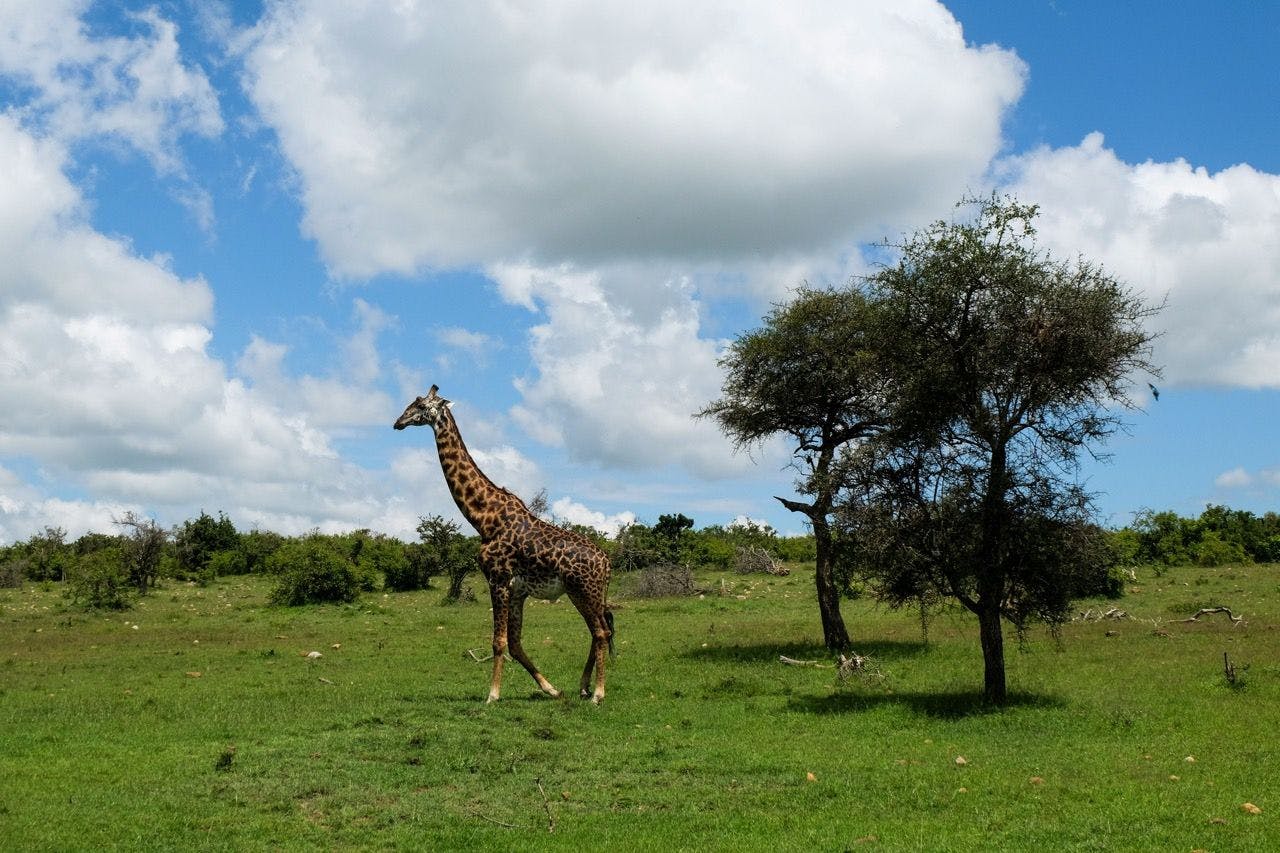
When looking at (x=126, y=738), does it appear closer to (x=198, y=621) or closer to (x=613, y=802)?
(x=613, y=802)

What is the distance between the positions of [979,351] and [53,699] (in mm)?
18302

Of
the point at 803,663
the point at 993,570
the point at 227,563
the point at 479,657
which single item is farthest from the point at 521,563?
the point at 227,563

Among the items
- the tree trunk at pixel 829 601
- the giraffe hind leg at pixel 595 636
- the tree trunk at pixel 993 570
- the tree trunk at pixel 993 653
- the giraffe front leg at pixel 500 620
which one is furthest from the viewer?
the tree trunk at pixel 829 601

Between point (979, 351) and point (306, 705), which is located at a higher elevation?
point (979, 351)

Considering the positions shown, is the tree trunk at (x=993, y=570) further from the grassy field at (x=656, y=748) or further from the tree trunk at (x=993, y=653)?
the grassy field at (x=656, y=748)

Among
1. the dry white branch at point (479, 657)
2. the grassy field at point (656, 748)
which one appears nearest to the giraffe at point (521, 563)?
the grassy field at point (656, 748)

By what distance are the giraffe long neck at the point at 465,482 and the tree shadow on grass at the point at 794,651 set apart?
26.3 ft

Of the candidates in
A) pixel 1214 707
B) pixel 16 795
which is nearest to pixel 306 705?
pixel 16 795

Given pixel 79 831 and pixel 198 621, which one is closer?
pixel 79 831

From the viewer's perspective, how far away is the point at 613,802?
12742 mm

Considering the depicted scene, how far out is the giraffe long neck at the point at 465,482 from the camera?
20.6 m

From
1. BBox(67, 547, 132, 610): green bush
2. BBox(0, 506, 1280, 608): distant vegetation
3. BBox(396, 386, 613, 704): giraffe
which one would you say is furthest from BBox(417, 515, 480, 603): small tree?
BBox(396, 386, 613, 704): giraffe

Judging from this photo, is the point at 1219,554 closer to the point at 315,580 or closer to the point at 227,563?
the point at 315,580

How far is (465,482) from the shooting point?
2083cm
